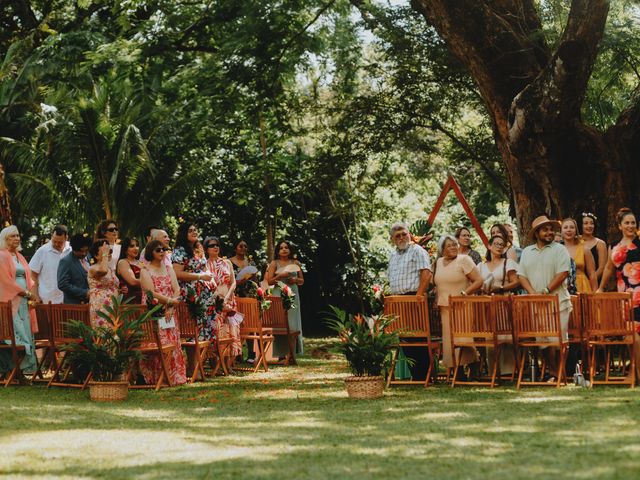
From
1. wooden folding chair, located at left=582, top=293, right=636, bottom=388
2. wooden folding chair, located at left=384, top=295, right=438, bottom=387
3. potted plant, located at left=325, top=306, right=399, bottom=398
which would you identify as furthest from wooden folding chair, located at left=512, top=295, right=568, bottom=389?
potted plant, located at left=325, top=306, right=399, bottom=398

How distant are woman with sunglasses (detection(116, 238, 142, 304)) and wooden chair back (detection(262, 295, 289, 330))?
11.7ft

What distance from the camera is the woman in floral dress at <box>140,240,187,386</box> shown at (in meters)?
13.2

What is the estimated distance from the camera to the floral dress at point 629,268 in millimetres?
12156

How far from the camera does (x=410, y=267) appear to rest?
515 inches

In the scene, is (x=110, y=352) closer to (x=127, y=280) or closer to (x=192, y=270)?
(x=127, y=280)

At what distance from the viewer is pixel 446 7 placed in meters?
15.9

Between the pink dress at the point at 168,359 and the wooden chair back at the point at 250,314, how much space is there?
77.0 inches

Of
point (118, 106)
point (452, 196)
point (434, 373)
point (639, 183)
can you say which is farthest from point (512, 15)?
point (452, 196)

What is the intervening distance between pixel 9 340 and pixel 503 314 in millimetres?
6206

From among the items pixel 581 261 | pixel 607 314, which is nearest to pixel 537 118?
pixel 581 261

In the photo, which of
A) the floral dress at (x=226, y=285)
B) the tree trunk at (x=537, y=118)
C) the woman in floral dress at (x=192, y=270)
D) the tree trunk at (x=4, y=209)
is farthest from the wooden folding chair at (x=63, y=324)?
the tree trunk at (x=4, y=209)

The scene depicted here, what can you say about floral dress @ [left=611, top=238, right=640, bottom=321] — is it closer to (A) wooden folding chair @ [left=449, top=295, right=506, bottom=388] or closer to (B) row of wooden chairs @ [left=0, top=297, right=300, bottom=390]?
(A) wooden folding chair @ [left=449, top=295, right=506, bottom=388]

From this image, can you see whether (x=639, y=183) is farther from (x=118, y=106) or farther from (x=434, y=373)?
(x=118, y=106)

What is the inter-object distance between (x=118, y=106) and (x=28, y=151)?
6.94 ft
